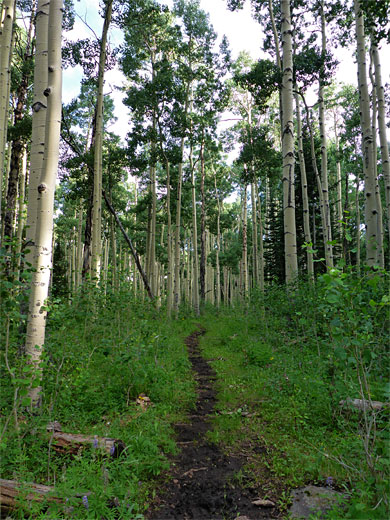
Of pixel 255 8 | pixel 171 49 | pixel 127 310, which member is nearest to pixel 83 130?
pixel 171 49

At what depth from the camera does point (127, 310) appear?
6.11 metres

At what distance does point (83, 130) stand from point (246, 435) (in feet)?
74.0

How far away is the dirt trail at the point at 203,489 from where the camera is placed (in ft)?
7.79

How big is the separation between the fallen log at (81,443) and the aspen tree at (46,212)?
485 millimetres

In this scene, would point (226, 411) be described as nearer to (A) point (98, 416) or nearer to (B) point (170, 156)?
(A) point (98, 416)

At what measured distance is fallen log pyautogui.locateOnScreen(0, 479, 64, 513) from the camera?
6.63 ft

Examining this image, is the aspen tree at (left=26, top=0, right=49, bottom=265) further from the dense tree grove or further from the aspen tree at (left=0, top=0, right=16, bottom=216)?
the aspen tree at (left=0, top=0, right=16, bottom=216)

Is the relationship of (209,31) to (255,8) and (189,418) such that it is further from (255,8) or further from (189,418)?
(189,418)

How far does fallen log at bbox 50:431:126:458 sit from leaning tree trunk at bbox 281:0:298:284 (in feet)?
17.3

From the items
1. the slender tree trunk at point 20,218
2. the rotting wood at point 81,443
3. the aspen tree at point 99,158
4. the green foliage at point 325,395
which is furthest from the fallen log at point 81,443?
the aspen tree at point 99,158

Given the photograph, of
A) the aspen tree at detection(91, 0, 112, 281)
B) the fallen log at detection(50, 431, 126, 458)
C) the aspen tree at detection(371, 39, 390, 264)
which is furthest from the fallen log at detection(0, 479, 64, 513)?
the aspen tree at detection(371, 39, 390, 264)

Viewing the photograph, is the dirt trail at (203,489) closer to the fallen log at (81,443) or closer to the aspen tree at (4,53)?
the fallen log at (81,443)

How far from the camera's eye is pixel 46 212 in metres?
3.27

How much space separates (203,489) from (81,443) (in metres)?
1.21
